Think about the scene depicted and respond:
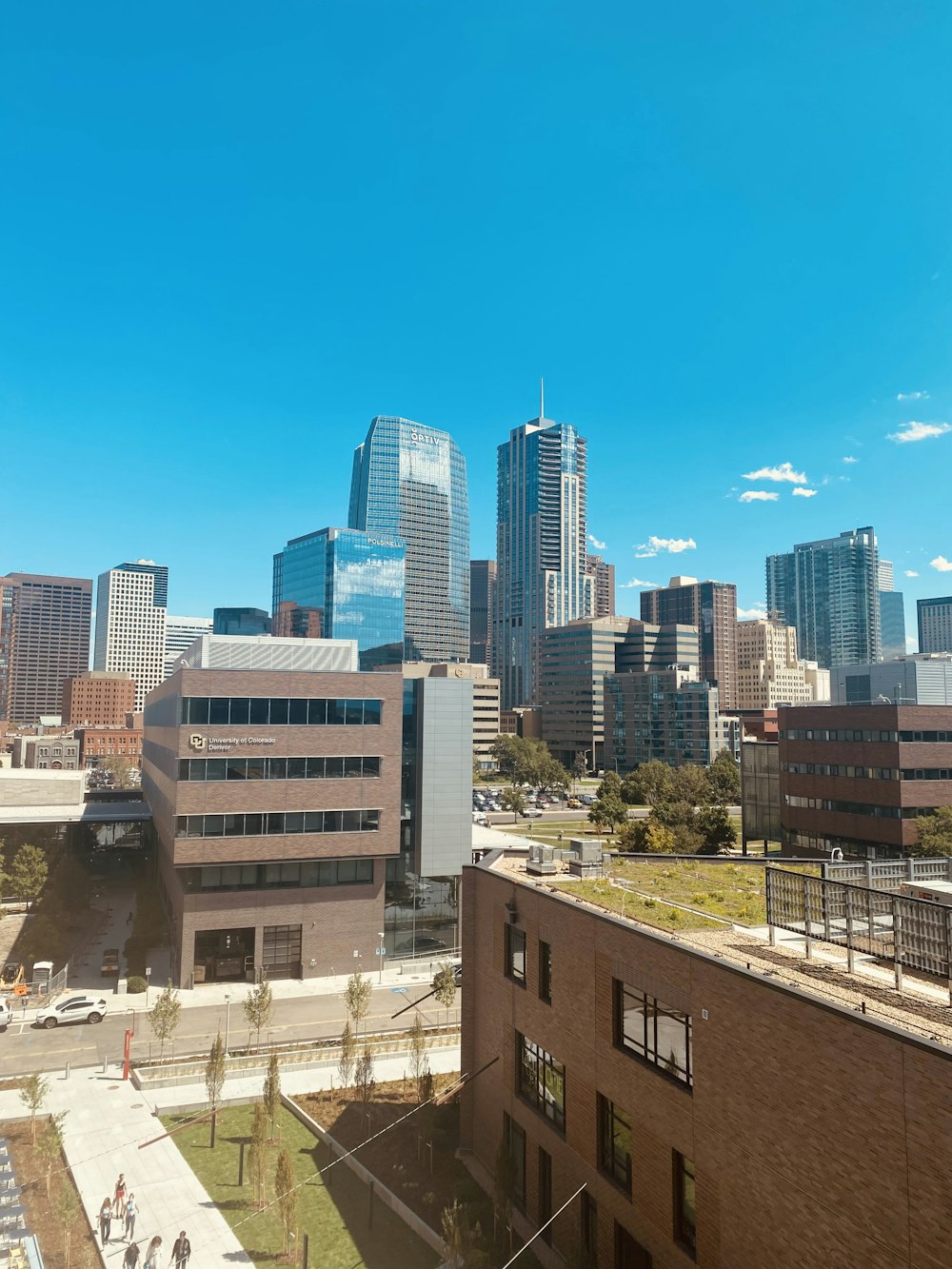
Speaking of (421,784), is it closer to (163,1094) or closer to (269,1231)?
(163,1094)

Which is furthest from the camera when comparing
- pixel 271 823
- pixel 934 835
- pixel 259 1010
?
pixel 934 835

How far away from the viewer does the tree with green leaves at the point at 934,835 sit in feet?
196

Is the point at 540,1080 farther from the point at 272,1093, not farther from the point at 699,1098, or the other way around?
the point at 272,1093

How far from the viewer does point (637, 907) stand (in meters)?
25.5

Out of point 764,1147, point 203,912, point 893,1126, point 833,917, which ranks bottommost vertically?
point 203,912

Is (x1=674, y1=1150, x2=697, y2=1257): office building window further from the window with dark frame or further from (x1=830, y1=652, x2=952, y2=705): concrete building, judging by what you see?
(x1=830, y1=652, x2=952, y2=705): concrete building

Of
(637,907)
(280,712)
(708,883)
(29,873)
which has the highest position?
(280,712)

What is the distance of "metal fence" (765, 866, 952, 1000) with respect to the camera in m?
16.5

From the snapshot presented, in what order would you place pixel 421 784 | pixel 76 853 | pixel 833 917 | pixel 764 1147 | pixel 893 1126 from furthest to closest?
pixel 76 853 → pixel 421 784 → pixel 833 917 → pixel 764 1147 → pixel 893 1126

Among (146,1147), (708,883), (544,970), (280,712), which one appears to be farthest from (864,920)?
(280,712)

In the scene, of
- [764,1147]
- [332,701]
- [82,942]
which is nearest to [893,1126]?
[764,1147]

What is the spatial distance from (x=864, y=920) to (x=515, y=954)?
13.7 metres

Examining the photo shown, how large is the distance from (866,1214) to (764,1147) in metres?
2.59

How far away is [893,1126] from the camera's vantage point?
1361 centimetres
